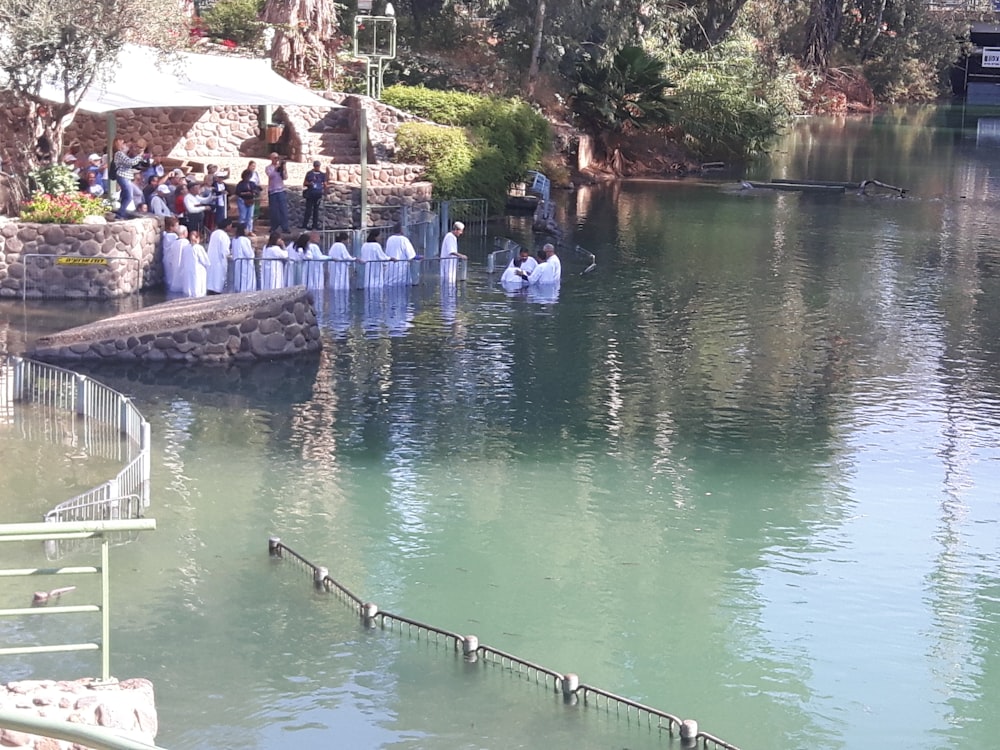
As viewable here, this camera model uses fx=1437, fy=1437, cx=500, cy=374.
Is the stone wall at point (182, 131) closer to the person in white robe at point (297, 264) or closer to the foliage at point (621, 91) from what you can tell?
the person in white robe at point (297, 264)

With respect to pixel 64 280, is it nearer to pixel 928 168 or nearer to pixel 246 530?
pixel 246 530

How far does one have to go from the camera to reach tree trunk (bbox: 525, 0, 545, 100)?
139ft

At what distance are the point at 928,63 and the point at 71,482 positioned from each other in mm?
82738

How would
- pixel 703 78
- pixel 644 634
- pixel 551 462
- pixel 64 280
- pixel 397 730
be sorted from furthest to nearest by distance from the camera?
1. pixel 703 78
2. pixel 64 280
3. pixel 551 462
4. pixel 644 634
5. pixel 397 730

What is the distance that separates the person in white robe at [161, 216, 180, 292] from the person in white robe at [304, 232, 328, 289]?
212 cm

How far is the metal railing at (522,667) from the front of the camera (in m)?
9.41

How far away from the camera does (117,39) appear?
76.9 feet

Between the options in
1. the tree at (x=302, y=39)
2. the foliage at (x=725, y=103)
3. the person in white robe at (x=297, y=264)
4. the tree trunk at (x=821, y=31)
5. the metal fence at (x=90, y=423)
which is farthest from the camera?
the tree trunk at (x=821, y=31)

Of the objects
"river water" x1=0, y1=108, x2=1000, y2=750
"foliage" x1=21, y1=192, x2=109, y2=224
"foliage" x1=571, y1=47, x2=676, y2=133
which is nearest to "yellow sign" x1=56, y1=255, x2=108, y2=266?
"foliage" x1=21, y1=192, x2=109, y2=224

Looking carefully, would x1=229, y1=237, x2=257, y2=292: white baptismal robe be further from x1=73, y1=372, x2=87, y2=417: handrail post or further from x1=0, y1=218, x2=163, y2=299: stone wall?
x1=73, y1=372, x2=87, y2=417: handrail post

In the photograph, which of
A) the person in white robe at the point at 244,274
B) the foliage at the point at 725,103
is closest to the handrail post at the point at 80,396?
the person in white robe at the point at 244,274

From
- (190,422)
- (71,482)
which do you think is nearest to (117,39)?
(190,422)

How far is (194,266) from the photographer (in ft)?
75.0

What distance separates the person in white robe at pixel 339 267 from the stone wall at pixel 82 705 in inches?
664
